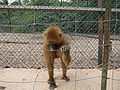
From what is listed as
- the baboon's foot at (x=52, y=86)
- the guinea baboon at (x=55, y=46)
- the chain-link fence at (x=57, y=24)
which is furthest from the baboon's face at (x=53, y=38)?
the baboon's foot at (x=52, y=86)

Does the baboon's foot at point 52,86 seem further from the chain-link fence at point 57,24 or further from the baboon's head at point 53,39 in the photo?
the chain-link fence at point 57,24

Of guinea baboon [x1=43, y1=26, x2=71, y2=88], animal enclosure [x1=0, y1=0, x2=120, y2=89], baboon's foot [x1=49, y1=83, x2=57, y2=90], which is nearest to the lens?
guinea baboon [x1=43, y1=26, x2=71, y2=88]

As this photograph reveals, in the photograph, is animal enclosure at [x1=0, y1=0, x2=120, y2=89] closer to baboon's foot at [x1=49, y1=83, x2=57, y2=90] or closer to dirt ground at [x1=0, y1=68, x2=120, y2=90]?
dirt ground at [x1=0, y1=68, x2=120, y2=90]

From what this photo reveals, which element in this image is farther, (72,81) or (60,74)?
(60,74)

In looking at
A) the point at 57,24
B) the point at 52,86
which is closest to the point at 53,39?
the point at 52,86

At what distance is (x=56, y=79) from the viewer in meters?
3.99

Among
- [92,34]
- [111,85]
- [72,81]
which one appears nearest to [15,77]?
[72,81]

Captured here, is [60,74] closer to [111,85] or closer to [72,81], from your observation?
[72,81]

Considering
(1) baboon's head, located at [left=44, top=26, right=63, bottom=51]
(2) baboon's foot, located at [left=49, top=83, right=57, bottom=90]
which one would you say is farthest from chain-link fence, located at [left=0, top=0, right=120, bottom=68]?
(2) baboon's foot, located at [left=49, top=83, right=57, bottom=90]

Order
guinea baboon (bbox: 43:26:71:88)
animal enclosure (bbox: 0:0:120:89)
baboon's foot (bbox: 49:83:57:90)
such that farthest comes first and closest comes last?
animal enclosure (bbox: 0:0:120:89)
baboon's foot (bbox: 49:83:57:90)
guinea baboon (bbox: 43:26:71:88)

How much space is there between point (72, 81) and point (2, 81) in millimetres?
1474

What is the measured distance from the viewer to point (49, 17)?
546cm

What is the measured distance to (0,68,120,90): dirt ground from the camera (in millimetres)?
3584

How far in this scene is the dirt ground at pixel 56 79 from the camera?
358 centimetres
